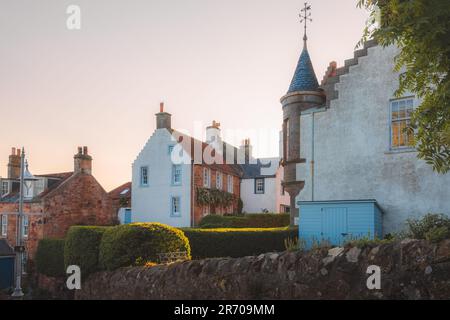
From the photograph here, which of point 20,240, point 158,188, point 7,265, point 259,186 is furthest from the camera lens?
point 259,186

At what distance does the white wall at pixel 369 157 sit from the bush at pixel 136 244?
21.9ft

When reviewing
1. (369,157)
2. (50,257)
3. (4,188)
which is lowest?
(50,257)

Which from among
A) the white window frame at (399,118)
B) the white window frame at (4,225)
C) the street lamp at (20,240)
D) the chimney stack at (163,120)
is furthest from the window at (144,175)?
the white window frame at (399,118)

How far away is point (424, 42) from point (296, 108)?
12.8 metres

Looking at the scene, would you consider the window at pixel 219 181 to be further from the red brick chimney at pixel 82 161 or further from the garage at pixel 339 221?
the garage at pixel 339 221

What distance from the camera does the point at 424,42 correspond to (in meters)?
9.13

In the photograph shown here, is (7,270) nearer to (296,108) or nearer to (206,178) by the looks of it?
(206,178)

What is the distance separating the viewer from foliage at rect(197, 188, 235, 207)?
38062 mm

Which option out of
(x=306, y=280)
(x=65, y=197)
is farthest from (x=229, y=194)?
(x=306, y=280)

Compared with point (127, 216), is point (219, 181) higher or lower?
higher

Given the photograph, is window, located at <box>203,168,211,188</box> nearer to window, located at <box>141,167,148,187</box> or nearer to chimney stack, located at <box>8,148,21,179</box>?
window, located at <box>141,167,148,187</box>

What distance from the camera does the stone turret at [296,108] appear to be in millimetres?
21719

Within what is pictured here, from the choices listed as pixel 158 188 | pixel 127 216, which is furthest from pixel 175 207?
pixel 127 216

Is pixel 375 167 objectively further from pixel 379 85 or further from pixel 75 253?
pixel 75 253
